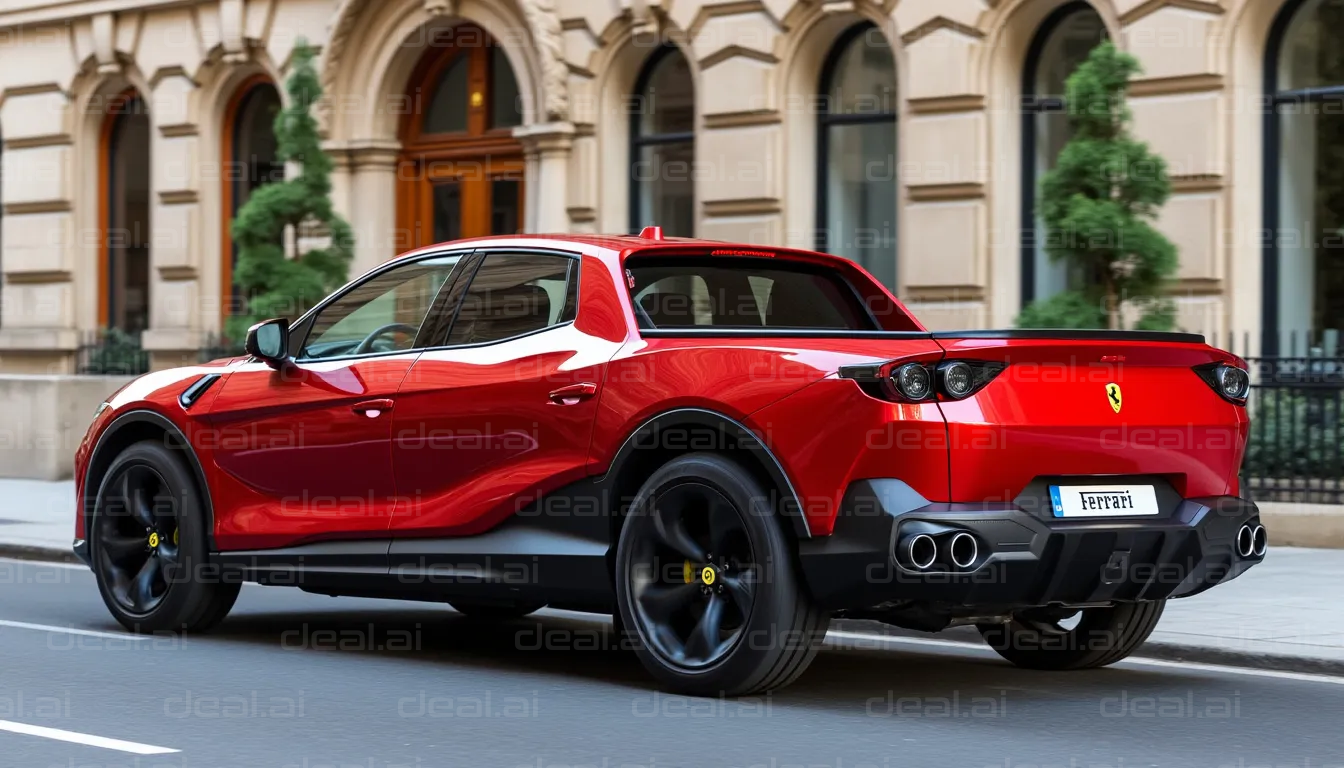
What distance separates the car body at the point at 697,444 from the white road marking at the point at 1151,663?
0.68 m

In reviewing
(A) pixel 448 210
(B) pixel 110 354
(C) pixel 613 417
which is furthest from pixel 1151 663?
(B) pixel 110 354

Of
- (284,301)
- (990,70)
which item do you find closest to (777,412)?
(990,70)

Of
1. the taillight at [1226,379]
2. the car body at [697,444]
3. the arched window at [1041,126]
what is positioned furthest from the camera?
the arched window at [1041,126]

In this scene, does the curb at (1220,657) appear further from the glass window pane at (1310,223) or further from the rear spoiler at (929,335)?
the glass window pane at (1310,223)

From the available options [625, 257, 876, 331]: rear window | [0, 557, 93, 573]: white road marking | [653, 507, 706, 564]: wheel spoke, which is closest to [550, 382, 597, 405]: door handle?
[625, 257, 876, 331]: rear window

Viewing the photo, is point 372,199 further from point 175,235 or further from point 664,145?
point 664,145

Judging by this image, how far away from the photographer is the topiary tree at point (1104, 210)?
1321cm

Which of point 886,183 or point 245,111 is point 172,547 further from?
point 245,111

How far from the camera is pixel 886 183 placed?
17891 mm

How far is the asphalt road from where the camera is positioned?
20.9 ft

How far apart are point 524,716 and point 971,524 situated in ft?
5.40

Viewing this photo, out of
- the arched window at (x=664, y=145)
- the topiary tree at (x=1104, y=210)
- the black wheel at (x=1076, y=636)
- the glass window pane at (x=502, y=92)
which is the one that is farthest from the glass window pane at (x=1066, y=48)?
the black wheel at (x=1076, y=636)

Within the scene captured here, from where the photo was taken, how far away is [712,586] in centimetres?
730

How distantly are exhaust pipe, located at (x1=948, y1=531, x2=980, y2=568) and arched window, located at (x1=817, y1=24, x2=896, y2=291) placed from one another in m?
11.2
